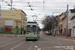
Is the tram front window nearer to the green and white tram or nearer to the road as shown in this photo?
the green and white tram

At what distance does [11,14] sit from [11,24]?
721 cm

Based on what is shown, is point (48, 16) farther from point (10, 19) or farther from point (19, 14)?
point (10, 19)

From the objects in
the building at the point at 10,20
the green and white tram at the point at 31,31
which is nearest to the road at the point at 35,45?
the green and white tram at the point at 31,31

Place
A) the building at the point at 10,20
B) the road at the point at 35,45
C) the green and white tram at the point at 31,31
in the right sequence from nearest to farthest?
the road at the point at 35,45
the green and white tram at the point at 31,31
the building at the point at 10,20

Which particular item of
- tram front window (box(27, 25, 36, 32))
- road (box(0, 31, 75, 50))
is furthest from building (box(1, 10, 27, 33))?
road (box(0, 31, 75, 50))

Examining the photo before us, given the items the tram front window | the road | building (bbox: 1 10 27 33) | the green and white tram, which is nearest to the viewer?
the road

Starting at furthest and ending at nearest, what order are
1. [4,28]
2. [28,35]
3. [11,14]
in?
[11,14] → [4,28] → [28,35]

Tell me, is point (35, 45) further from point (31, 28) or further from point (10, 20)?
point (10, 20)

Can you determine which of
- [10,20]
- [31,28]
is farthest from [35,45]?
[10,20]

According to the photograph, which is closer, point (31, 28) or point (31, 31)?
point (31, 31)

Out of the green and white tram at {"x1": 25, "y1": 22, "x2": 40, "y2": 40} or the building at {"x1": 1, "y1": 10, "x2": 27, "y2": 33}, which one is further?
the building at {"x1": 1, "y1": 10, "x2": 27, "y2": 33}

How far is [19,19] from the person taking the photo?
69062 mm

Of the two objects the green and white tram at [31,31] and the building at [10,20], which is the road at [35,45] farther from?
the building at [10,20]

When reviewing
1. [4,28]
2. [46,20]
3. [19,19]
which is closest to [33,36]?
[4,28]
